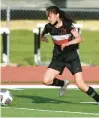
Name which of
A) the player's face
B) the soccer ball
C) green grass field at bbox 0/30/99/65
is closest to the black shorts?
the player's face

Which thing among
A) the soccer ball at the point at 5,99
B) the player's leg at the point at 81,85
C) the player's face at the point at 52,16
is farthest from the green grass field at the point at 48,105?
the player's face at the point at 52,16

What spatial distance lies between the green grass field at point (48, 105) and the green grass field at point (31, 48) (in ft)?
23.5

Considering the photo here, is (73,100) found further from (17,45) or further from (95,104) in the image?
(17,45)

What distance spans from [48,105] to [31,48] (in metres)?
14.0

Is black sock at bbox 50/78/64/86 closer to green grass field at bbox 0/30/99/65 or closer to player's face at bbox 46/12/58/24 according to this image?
player's face at bbox 46/12/58/24

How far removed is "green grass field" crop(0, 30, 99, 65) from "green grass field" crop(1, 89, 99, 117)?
7.16 m

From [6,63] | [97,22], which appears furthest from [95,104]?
[97,22]

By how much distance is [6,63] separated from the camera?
67.0ft

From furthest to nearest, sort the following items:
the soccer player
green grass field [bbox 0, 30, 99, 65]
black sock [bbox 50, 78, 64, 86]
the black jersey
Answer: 1. green grass field [bbox 0, 30, 99, 65]
2. black sock [bbox 50, 78, 64, 86]
3. the black jersey
4. the soccer player

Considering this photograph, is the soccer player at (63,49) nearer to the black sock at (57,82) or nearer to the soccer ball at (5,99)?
the black sock at (57,82)

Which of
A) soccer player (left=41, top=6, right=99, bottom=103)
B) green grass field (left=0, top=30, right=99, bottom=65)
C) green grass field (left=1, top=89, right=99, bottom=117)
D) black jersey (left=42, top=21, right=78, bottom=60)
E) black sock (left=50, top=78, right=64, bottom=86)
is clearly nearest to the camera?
green grass field (left=1, top=89, right=99, bottom=117)

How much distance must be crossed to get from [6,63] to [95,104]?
27.0ft

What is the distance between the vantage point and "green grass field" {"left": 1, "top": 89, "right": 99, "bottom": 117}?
1086cm

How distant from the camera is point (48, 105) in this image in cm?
1234
